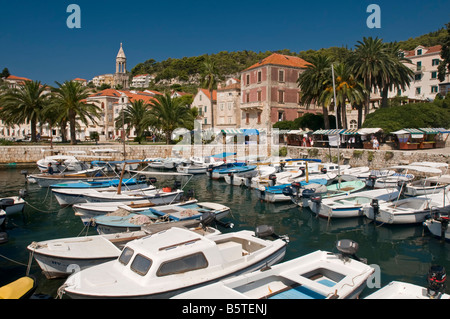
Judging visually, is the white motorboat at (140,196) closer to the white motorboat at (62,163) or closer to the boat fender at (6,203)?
the boat fender at (6,203)

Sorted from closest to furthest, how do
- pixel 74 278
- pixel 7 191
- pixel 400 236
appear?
pixel 74 278 < pixel 400 236 < pixel 7 191

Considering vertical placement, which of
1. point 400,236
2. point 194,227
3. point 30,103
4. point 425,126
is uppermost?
point 30,103

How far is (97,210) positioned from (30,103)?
38.9 metres

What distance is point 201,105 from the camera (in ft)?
A: 230

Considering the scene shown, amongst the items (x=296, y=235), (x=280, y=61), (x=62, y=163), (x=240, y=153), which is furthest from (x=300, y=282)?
(x=280, y=61)

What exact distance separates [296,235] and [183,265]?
8871 mm

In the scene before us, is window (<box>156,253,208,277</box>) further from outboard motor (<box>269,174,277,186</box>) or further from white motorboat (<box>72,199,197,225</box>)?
outboard motor (<box>269,174,277,186</box>)

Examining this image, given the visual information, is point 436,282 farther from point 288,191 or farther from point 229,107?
point 229,107

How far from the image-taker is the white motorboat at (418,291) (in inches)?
308

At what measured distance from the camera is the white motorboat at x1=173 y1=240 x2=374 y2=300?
25.8ft

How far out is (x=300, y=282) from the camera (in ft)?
28.2

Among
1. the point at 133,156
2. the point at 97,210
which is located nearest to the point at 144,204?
the point at 97,210

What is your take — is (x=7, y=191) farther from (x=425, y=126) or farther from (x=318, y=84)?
(x=425, y=126)

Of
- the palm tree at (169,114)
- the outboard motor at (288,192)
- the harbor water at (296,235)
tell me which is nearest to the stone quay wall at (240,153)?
the palm tree at (169,114)
